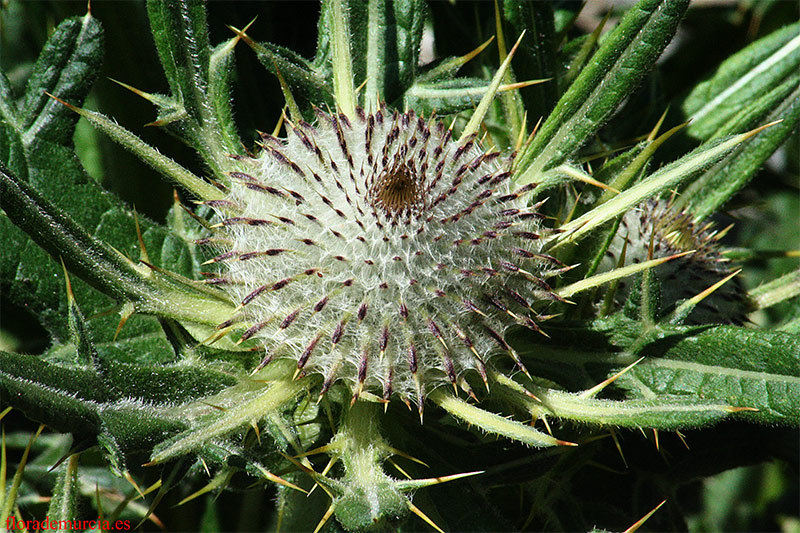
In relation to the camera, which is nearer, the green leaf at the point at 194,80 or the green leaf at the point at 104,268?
the green leaf at the point at 104,268

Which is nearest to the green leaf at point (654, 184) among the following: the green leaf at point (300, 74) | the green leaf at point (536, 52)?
the green leaf at point (536, 52)

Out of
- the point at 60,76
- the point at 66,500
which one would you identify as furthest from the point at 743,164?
the point at 66,500

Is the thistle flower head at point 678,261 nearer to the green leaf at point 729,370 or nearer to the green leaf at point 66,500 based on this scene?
the green leaf at point 729,370

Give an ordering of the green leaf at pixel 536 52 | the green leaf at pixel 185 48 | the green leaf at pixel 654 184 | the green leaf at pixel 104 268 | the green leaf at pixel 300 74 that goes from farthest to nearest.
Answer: the green leaf at pixel 536 52 < the green leaf at pixel 300 74 < the green leaf at pixel 185 48 < the green leaf at pixel 654 184 < the green leaf at pixel 104 268

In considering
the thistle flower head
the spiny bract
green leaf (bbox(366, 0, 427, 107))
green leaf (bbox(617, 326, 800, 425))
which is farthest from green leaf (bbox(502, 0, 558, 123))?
green leaf (bbox(617, 326, 800, 425))

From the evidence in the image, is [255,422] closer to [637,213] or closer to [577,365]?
[577,365]

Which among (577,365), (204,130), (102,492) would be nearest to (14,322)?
(102,492)

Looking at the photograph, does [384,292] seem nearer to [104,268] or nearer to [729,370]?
[104,268]
